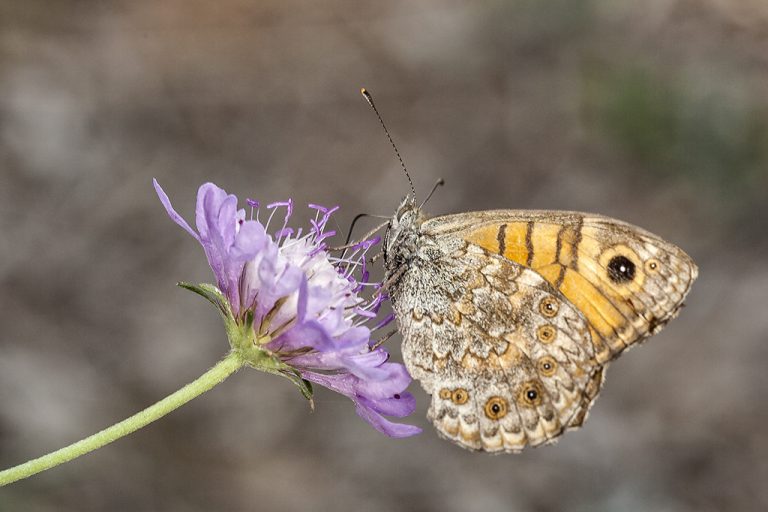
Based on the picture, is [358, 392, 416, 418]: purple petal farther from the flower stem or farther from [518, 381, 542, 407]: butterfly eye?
A: the flower stem

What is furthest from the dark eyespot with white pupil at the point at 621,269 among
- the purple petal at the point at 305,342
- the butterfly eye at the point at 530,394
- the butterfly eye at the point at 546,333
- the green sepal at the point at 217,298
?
the green sepal at the point at 217,298

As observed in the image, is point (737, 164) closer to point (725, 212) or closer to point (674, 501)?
point (725, 212)

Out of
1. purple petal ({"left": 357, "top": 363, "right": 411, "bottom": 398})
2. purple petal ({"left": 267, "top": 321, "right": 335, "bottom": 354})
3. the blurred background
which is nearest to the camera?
purple petal ({"left": 267, "top": 321, "right": 335, "bottom": 354})

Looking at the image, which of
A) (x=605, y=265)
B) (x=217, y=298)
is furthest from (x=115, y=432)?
(x=605, y=265)

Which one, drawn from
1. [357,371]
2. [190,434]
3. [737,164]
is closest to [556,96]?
[737,164]

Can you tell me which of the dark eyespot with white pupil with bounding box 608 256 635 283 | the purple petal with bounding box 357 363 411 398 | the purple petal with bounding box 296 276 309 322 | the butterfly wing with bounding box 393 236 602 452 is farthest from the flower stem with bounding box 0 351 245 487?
the dark eyespot with white pupil with bounding box 608 256 635 283

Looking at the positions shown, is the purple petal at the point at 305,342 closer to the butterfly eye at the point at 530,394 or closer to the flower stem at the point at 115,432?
the flower stem at the point at 115,432

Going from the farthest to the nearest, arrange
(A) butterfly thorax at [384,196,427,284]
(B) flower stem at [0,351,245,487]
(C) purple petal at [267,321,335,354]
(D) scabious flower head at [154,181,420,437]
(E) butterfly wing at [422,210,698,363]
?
(A) butterfly thorax at [384,196,427,284]
(E) butterfly wing at [422,210,698,363]
(D) scabious flower head at [154,181,420,437]
(C) purple petal at [267,321,335,354]
(B) flower stem at [0,351,245,487]
